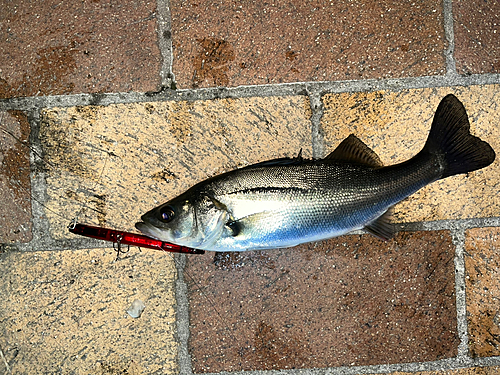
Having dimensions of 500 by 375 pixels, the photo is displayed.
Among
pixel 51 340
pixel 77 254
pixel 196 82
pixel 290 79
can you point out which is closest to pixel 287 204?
pixel 290 79

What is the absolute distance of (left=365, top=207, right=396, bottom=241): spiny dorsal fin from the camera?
77.0 inches

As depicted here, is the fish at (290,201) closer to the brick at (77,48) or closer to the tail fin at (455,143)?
the tail fin at (455,143)

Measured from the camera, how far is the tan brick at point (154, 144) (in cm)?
211

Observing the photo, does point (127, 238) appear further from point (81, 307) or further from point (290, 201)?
point (290, 201)

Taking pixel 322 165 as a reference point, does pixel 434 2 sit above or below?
above

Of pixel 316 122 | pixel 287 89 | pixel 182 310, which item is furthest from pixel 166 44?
pixel 182 310

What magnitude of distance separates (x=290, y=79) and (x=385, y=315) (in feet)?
4.58

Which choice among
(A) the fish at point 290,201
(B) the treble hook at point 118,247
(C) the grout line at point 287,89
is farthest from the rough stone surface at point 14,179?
(A) the fish at point 290,201

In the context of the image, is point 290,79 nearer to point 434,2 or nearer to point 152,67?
point 152,67

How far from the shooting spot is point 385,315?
2160 millimetres

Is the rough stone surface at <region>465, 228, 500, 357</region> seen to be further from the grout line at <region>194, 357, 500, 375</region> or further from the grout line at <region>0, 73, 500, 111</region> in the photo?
the grout line at <region>0, 73, 500, 111</region>

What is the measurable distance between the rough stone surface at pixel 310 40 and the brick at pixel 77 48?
0.63ft

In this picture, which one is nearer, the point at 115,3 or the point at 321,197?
the point at 321,197

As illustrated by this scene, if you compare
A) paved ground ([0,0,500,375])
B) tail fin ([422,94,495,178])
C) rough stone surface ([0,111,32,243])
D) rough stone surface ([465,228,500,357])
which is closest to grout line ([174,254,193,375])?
paved ground ([0,0,500,375])
